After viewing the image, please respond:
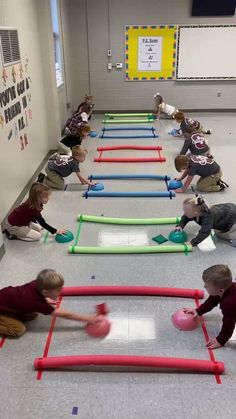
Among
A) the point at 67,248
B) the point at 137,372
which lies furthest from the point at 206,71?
the point at 137,372

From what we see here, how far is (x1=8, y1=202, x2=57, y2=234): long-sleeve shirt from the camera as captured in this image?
4.01 metres

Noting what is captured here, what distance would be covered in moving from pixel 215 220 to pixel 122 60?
781 centimetres

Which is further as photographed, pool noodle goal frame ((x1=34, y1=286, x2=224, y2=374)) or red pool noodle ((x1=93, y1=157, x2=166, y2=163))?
red pool noodle ((x1=93, y1=157, x2=166, y2=163))

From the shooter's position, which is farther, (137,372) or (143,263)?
(143,263)

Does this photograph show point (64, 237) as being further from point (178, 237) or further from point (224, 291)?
point (224, 291)

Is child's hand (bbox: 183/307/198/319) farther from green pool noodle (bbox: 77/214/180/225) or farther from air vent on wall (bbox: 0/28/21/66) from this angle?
air vent on wall (bbox: 0/28/21/66)

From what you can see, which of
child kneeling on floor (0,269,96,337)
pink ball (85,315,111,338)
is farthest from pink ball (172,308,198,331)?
child kneeling on floor (0,269,96,337)

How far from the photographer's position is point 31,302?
2689 mm

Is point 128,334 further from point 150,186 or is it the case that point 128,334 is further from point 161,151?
point 161,151

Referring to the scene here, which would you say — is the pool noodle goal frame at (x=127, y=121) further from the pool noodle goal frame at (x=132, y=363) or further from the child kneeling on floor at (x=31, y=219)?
the pool noodle goal frame at (x=132, y=363)

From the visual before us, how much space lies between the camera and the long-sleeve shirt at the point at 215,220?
12.4ft

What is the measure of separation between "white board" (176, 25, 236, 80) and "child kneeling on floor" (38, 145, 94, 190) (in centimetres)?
624

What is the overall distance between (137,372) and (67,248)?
1.81 meters

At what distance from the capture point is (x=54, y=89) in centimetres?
688
